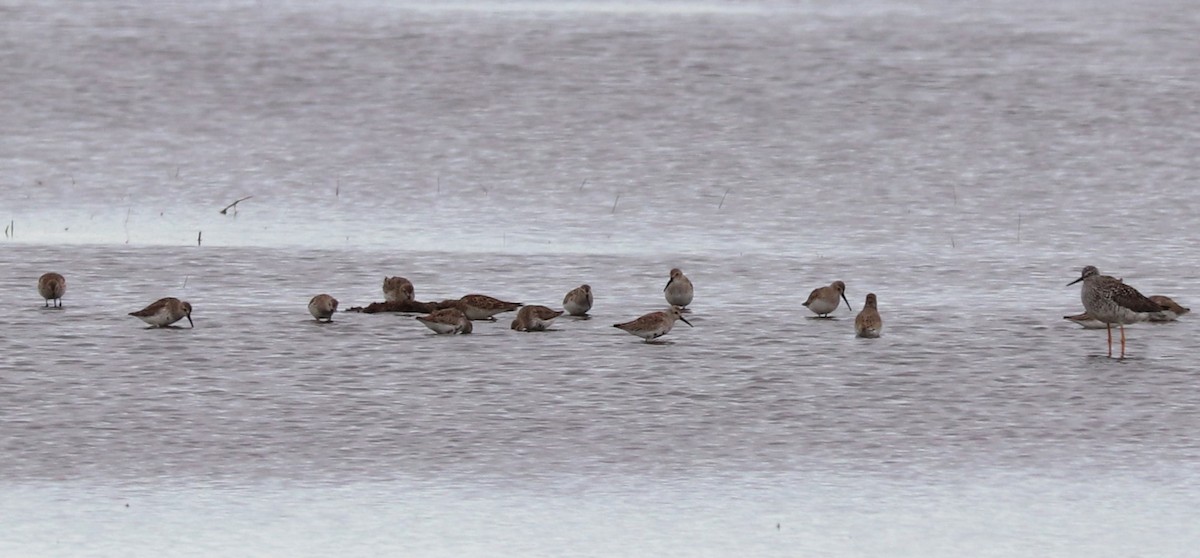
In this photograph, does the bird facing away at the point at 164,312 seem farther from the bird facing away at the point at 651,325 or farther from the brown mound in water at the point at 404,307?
the bird facing away at the point at 651,325

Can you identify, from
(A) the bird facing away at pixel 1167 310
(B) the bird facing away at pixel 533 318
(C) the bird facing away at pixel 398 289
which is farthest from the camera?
(C) the bird facing away at pixel 398 289

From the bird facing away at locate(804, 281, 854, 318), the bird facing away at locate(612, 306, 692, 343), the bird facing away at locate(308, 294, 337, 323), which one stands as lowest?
the bird facing away at locate(612, 306, 692, 343)

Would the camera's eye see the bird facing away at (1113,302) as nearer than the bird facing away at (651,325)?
Yes

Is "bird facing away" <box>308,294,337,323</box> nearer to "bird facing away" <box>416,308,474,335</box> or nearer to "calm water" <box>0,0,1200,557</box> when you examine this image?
"calm water" <box>0,0,1200,557</box>

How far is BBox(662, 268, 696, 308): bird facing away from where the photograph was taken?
16719 mm

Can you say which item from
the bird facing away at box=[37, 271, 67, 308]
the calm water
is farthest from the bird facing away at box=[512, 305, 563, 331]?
the bird facing away at box=[37, 271, 67, 308]

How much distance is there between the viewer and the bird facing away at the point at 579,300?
53.8ft

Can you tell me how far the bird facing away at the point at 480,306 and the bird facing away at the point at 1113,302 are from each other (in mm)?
4653

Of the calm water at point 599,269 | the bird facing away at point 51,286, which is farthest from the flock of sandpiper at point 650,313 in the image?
the calm water at point 599,269

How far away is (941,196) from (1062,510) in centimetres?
1383

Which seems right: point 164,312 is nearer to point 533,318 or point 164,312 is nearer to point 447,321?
point 447,321

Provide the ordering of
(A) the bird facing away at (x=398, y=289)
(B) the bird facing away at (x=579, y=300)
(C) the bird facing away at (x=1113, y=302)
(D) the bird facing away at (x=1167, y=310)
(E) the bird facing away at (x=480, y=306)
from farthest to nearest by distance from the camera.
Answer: (A) the bird facing away at (x=398, y=289) → (B) the bird facing away at (x=579, y=300) → (D) the bird facing away at (x=1167, y=310) → (E) the bird facing away at (x=480, y=306) → (C) the bird facing away at (x=1113, y=302)

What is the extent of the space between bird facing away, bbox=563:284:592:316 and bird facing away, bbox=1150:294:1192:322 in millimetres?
4593

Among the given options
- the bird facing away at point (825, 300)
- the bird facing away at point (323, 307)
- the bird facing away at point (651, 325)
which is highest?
the bird facing away at point (825, 300)
